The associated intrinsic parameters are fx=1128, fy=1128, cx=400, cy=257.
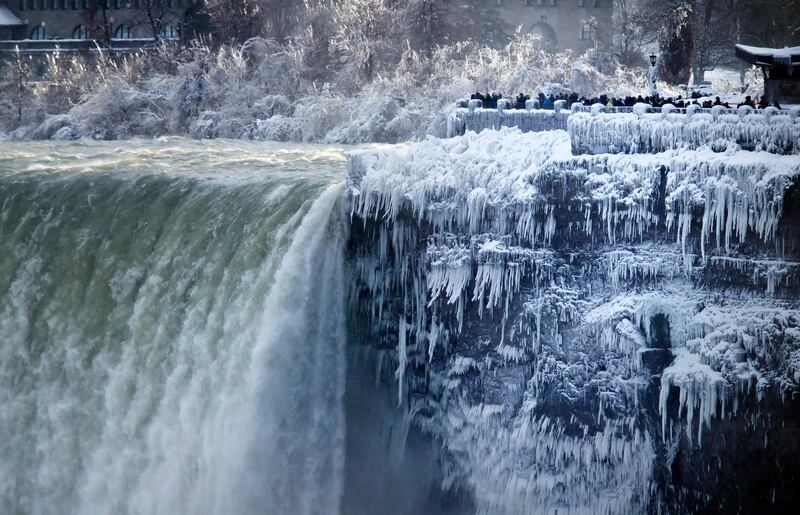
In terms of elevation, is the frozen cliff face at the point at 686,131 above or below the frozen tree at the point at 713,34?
below

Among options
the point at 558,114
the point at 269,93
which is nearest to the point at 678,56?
the point at 558,114

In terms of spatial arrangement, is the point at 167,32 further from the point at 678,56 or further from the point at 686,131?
the point at 686,131

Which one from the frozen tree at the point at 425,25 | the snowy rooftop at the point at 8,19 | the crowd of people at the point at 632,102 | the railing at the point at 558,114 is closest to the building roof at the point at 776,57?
the crowd of people at the point at 632,102

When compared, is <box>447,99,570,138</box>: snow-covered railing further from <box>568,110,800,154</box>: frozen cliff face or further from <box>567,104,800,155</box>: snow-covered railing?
<box>568,110,800,154</box>: frozen cliff face

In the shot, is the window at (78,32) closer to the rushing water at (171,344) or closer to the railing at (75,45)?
the railing at (75,45)

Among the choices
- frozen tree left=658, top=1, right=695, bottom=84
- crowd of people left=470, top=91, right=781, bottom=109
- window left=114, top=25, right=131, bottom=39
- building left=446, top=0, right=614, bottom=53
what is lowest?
crowd of people left=470, top=91, right=781, bottom=109

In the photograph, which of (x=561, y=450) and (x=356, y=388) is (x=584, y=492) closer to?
(x=561, y=450)

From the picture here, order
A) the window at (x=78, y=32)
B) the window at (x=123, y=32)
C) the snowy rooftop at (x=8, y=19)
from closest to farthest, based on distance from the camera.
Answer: the window at (x=123, y=32), the window at (x=78, y=32), the snowy rooftop at (x=8, y=19)

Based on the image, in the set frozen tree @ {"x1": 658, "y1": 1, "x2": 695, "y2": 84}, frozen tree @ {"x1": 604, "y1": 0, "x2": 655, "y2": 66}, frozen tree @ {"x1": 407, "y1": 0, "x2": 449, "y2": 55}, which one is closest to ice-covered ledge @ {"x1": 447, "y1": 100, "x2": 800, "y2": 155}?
frozen tree @ {"x1": 658, "y1": 1, "x2": 695, "y2": 84}

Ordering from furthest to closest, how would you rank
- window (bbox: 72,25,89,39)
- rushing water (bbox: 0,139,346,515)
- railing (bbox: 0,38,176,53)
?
window (bbox: 72,25,89,39) → railing (bbox: 0,38,176,53) → rushing water (bbox: 0,139,346,515)
